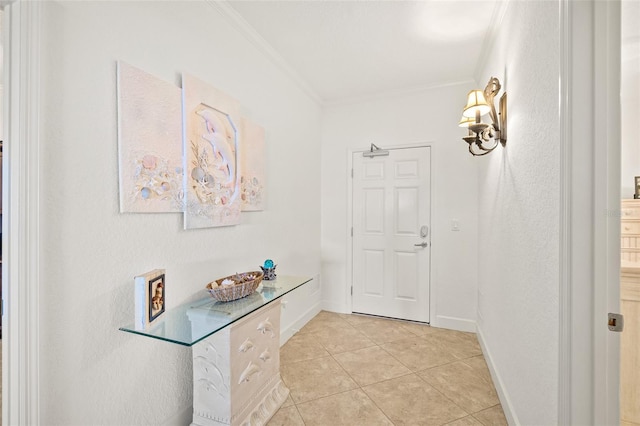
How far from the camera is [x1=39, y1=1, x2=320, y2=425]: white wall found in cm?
113

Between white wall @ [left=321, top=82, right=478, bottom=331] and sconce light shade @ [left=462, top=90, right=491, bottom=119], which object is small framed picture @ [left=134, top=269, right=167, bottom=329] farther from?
white wall @ [left=321, top=82, right=478, bottom=331]

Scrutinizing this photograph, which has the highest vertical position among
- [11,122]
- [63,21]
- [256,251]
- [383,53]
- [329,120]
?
[383,53]

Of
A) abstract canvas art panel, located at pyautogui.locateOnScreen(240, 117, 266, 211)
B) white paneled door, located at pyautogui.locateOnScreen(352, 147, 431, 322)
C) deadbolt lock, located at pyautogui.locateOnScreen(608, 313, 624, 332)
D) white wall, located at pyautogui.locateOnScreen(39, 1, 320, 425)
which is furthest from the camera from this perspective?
white paneled door, located at pyautogui.locateOnScreen(352, 147, 431, 322)

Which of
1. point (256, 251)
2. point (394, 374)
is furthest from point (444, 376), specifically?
point (256, 251)

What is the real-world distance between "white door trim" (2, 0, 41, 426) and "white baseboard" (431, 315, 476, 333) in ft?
10.2

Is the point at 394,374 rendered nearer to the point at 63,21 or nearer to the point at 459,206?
the point at 459,206

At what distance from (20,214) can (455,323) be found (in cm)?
335

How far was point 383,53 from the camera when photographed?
255 cm

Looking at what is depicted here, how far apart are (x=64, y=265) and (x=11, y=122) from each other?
532mm

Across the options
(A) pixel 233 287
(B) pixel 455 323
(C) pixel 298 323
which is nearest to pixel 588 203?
(A) pixel 233 287

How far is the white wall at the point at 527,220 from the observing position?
46.1 inches

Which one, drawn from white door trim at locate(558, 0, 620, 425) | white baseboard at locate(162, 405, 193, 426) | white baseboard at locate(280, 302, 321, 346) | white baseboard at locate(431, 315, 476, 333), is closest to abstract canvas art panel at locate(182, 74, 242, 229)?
white baseboard at locate(162, 405, 193, 426)

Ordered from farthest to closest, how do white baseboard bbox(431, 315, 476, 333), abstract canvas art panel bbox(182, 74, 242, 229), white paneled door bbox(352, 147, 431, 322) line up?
white paneled door bbox(352, 147, 431, 322)
white baseboard bbox(431, 315, 476, 333)
abstract canvas art panel bbox(182, 74, 242, 229)

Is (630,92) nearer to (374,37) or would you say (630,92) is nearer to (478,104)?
(478,104)
